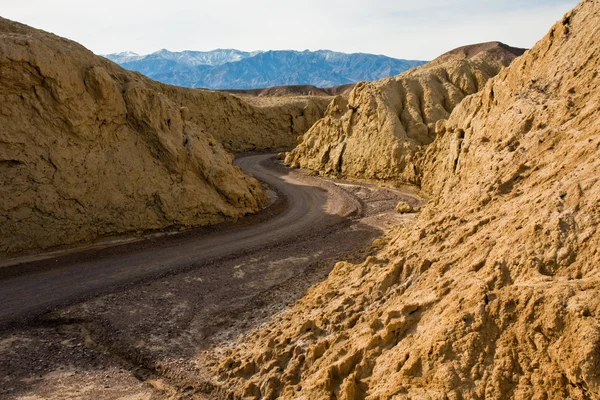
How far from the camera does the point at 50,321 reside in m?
13.0

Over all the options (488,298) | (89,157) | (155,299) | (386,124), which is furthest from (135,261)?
(386,124)

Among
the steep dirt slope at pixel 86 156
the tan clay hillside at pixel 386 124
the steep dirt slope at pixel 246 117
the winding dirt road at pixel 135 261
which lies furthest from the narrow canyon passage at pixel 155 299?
the steep dirt slope at pixel 246 117

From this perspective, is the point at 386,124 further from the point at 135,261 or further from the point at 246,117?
the point at 246,117

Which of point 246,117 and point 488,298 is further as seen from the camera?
point 246,117

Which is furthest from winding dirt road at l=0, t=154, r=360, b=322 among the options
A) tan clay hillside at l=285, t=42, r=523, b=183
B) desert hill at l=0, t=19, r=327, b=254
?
tan clay hillside at l=285, t=42, r=523, b=183

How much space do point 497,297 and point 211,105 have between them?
42730mm

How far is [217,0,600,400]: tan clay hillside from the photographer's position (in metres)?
6.68

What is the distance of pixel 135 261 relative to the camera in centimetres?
1753

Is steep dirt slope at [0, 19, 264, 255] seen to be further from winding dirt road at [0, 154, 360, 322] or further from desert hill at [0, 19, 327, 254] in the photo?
winding dirt road at [0, 154, 360, 322]

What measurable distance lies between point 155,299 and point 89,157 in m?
8.59

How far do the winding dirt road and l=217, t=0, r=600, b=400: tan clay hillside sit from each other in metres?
6.73

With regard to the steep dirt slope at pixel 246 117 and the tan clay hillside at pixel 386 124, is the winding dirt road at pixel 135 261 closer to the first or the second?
the tan clay hillside at pixel 386 124

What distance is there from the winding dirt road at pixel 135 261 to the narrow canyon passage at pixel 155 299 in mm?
45

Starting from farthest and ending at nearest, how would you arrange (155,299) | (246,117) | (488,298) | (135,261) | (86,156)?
(246,117) → (86,156) → (135,261) → (155,299) → (488,298)
